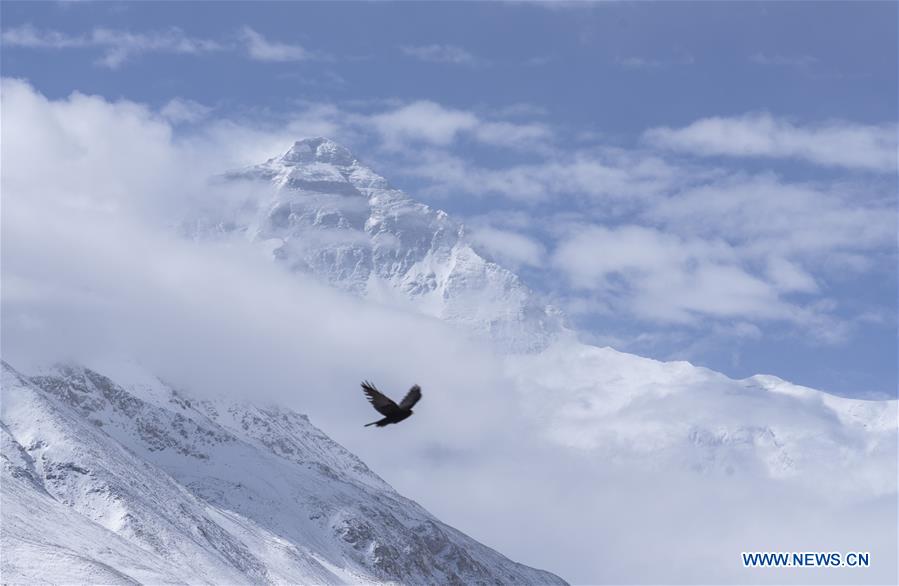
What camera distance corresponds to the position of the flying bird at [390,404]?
82.8 meters

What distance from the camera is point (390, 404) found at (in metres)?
83.9

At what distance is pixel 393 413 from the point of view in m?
83.8

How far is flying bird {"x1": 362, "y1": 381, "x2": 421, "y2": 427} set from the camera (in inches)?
3260
